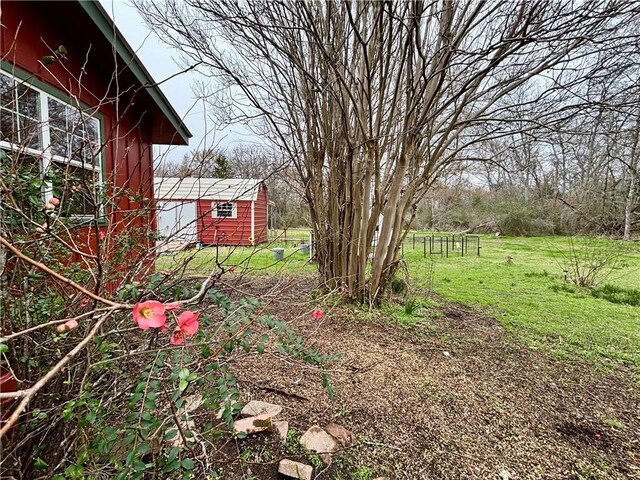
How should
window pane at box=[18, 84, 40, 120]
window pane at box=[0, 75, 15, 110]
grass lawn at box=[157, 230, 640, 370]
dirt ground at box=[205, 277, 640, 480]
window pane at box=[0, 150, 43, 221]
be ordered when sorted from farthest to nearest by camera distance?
grass lawn at box=[157, 230, 640, 370]
window pane at box=[18, 84, 40, 120]
window pane at box=[0, 75, 15, 110]
dirt ground at box=[205, 277, 640, 480]
window pane at box=[0, 150, 43, 221]

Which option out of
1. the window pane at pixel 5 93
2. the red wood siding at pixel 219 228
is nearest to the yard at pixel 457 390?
the red wood siding at pixel 219 228

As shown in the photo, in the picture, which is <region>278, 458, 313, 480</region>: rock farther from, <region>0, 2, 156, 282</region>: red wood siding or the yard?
<region>0, 2, 156, 282</region>: red wood siding

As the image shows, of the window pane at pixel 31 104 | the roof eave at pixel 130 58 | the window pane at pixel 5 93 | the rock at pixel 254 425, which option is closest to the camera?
the rock at pixel 254 425

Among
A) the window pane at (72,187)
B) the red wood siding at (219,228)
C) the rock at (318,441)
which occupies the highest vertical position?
the window pane at (72,187)

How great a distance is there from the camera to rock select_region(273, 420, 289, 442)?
5.77 feet

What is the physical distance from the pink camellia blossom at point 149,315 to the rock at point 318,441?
136 centimetres

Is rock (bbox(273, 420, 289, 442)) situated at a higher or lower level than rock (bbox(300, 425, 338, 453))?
higher

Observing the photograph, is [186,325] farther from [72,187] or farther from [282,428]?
[282,428]

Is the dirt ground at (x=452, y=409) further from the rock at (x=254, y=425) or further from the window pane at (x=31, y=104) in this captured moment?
the window pane at (x=31, y=104)

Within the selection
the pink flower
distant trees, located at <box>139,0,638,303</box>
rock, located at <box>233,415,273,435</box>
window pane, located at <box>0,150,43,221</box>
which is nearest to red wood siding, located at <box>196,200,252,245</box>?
the pink flower

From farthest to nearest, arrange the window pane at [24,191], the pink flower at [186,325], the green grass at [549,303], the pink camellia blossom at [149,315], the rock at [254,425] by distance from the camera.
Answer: the green grass at [549,303], the rock at [254,425], the window pane at [24,191], the pink flower at [186,325], the pink camellia blossom at [149,315]

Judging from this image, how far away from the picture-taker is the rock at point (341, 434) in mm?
1766

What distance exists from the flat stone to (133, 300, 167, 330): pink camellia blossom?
4.69 ft

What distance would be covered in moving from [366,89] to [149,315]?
374 cm
